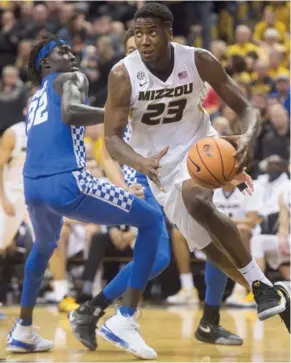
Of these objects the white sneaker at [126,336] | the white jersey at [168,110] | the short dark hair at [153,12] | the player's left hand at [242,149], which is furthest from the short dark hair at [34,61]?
the white sneaker at [126,336]

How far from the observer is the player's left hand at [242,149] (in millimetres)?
5527

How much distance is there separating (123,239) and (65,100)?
420cm

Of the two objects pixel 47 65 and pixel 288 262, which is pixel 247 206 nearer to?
pixel 288 262

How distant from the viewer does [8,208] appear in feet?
31.1

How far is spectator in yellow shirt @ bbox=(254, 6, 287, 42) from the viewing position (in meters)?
14.6

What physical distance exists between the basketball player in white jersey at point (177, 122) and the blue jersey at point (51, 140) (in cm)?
41

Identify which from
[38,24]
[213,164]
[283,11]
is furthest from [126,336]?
[283,11]

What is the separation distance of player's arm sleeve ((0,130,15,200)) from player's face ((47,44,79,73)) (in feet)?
8.79

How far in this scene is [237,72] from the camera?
1286 cm

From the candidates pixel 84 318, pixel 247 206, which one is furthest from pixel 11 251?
pixel 84 318

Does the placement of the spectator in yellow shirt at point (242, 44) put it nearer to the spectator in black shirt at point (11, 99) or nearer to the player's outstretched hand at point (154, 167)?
the spectator in black shirt at point (11, 99)

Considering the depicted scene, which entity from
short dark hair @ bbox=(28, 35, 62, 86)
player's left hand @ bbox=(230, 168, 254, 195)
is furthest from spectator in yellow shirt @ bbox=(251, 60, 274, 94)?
player's left hand @ bbox=(230, 168, 254, 195)

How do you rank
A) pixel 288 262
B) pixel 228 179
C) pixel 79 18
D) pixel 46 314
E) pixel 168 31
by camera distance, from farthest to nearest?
pixel 79 18, pixel 288 262, pixel 46 314, pixel 168 31, pixel 228 179

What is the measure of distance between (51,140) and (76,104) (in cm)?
32
